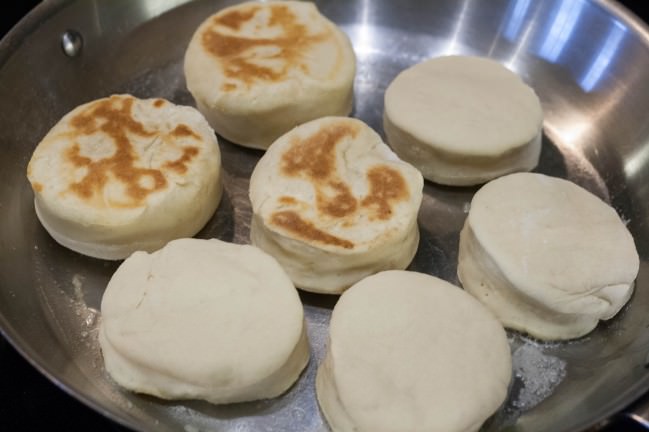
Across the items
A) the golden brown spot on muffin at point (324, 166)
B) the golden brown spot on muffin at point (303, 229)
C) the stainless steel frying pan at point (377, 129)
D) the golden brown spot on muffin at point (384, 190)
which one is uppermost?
the golden brown spot on muffin at point (384, 190)

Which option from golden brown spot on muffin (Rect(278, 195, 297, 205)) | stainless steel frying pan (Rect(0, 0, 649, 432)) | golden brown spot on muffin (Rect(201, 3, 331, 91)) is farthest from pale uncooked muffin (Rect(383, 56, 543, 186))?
golden brown spot on muffin (Rect(278, 195, 297, 205))

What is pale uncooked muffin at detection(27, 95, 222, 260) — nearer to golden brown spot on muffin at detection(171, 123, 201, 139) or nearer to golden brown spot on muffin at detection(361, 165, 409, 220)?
golden brown spot on muffin at detection(171, 123, 201, 139)

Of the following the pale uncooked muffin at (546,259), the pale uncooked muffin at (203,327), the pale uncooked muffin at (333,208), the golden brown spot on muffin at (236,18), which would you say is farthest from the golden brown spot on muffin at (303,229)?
the golden brown spot on muffin at (236,18)

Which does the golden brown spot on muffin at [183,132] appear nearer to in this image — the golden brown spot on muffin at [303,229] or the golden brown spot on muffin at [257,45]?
the golden brown spot on muffin at [257,45]

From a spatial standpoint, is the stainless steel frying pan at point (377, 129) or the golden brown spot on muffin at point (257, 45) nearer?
the stainless steel frying pan at point (377, 129)

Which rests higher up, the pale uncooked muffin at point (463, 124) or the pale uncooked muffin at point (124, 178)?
the pale uncooked muffin at point (463, 124)
